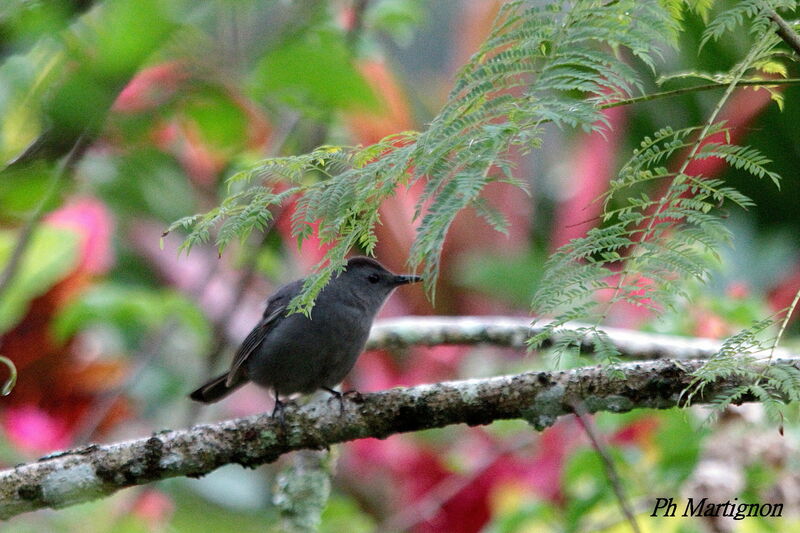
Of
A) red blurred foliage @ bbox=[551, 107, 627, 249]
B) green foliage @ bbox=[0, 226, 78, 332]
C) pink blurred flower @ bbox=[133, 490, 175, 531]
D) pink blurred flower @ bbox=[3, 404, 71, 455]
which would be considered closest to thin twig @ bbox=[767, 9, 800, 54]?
pink blurred flower @ bbox=[133, 490, 175, 531]

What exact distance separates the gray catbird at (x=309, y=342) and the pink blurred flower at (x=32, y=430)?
92 centimetres

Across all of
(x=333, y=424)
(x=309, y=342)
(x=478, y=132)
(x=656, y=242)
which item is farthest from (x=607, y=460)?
(x=309, y=342)

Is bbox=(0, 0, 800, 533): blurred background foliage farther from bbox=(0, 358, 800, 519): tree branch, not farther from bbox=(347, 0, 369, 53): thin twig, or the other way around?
bbox=(0, 358, 800, 519): tree branch

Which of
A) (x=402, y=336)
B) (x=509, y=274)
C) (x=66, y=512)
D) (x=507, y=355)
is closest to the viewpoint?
(x=66, y=512)

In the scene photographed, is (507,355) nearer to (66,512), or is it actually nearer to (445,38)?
(66,512)

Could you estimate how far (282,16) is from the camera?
9.76 feet

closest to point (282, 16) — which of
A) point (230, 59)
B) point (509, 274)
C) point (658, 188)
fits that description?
point (230, 59)

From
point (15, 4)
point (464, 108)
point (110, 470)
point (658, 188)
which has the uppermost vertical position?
point (15, 4)

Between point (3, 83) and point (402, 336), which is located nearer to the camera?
point (3, 83)

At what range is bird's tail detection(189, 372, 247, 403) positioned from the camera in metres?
4.09

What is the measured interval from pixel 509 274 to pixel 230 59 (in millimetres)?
3638

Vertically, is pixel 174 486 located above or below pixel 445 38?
below

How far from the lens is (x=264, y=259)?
452 centimetres

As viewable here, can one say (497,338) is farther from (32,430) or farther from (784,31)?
(32,430)
